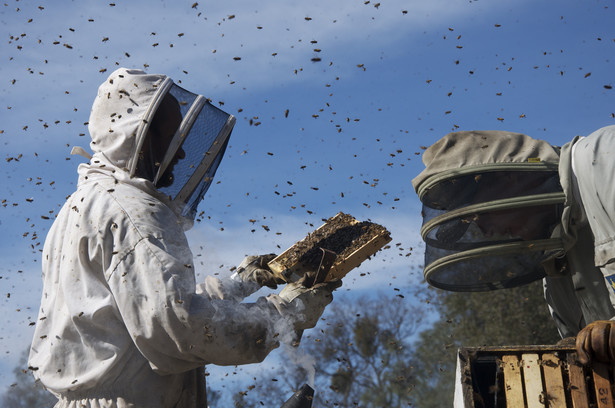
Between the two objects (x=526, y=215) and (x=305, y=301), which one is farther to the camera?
(x=526, y=215)

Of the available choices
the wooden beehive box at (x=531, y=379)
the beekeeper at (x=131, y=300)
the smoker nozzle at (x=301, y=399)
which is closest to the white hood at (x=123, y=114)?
the beekeeper at (x=131, y=300)

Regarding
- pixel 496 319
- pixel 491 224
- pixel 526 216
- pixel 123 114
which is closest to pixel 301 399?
pixel 491 224

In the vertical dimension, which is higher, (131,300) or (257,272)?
(257,272)

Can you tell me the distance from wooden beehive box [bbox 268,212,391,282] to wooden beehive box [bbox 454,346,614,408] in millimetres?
774

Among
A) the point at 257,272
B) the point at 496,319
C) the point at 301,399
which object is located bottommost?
the point at 301,399

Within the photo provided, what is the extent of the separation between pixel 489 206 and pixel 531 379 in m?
1.13

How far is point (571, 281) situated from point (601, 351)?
1.27 meters

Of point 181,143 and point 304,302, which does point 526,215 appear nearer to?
point 304,302

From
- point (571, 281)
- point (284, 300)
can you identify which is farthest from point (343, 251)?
point (571, 281)

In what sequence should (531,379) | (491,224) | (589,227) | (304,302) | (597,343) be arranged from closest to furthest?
(597,343), (531,379), (304,302), (589,227), (491,224)

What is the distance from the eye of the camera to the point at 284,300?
344cm

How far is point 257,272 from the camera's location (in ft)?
13.2

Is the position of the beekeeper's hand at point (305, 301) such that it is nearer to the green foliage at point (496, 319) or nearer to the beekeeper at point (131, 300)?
the beekeeper at point (131, 300)

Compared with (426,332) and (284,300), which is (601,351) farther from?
(426,332)
